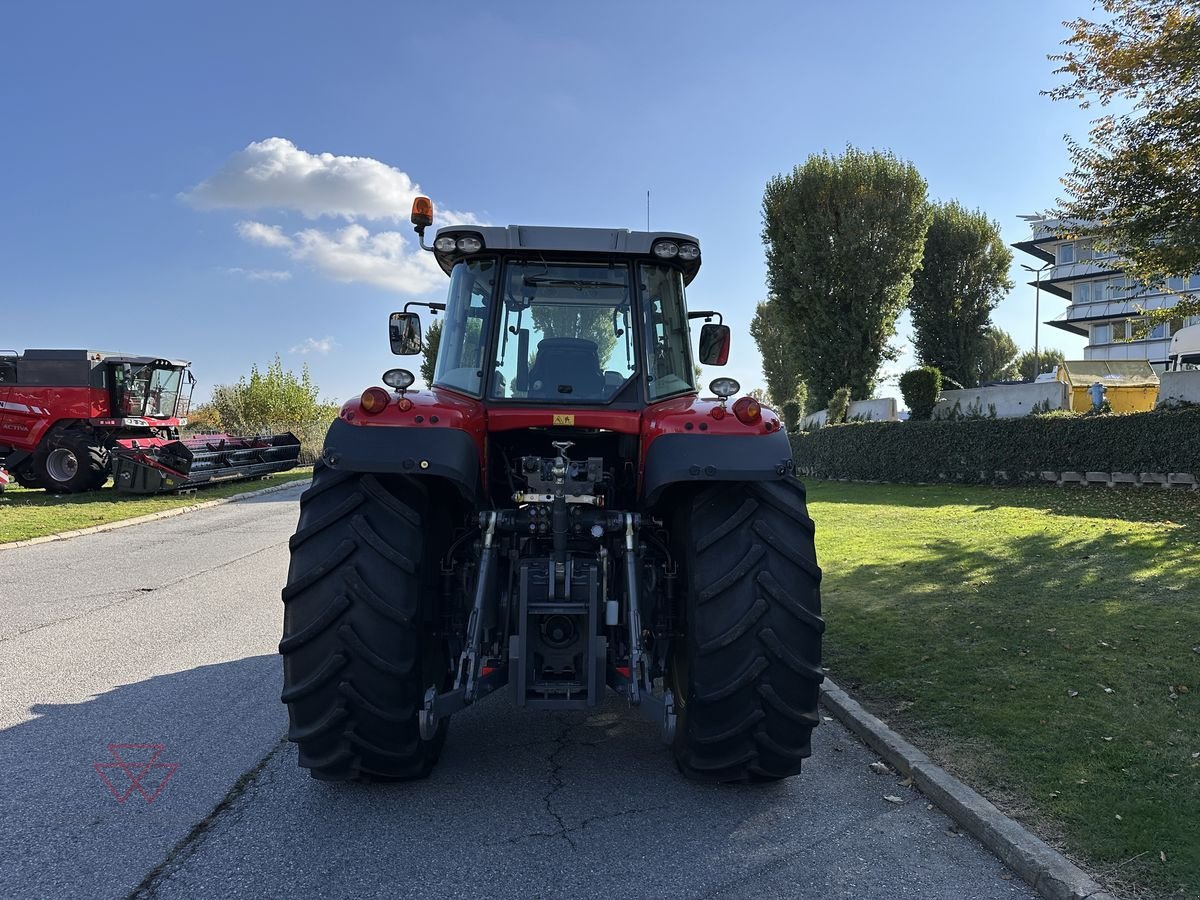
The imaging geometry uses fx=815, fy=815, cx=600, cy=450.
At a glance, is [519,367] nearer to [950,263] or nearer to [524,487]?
[524,487]

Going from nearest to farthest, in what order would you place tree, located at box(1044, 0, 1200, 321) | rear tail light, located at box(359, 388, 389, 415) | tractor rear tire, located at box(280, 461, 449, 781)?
tractor rear tire, located at box(280, 461, 449, 781) < rear tail light, located at box(359, 388, 389, 415) < tree, located at box(1044, 0, 1200, 321)

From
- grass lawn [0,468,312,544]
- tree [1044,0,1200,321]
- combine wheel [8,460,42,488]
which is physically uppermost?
tree [1044,0,1200,321]

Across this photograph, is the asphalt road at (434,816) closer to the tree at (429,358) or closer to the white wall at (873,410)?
the tree at (429,358)

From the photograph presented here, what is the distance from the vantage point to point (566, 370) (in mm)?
4113

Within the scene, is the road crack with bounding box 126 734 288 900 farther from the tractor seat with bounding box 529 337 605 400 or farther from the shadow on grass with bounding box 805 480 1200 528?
the shadow on grass with bounding box 805 480 1200 528

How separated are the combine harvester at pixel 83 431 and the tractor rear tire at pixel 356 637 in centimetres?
1768

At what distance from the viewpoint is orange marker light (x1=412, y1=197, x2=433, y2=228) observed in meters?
4.32

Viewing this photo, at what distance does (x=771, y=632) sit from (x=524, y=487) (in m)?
1.50

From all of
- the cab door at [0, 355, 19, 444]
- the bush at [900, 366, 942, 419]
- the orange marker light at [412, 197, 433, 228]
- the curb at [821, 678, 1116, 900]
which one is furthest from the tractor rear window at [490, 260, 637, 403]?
the cab door at [0, 355, 19, 444]

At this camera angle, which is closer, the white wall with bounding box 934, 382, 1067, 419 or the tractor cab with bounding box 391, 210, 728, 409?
the tractor cab with bounding box 391, 210, 728, 409

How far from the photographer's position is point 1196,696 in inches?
176

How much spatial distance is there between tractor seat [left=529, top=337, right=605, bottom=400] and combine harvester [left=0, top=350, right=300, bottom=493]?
17.6 metres

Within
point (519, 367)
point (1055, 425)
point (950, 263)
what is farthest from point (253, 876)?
point (950, 263)

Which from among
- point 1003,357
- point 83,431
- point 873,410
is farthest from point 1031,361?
point 83,431
